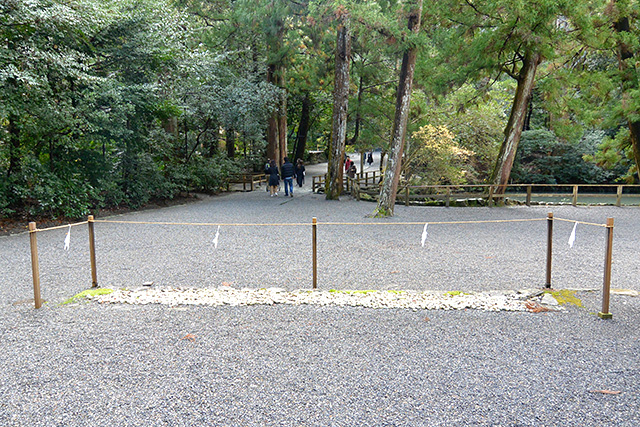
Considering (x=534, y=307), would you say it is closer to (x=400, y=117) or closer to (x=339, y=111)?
(x=400, y=117)

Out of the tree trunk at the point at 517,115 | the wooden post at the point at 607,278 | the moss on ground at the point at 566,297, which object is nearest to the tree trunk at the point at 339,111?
the tree trunk at the point at 517,115

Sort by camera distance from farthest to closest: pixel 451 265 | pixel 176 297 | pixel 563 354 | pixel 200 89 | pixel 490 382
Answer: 1. pixel 200 89
2. pixel 451 265
3. pixel 176 297
4. pixel 563 354
5. pixel 490 382

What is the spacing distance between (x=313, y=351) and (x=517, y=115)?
650 inches

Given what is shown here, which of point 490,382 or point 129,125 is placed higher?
point 129,125

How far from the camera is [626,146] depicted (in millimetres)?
20188

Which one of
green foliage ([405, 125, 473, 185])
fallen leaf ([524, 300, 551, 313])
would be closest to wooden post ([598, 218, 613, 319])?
fallen leaf ([524, 300, 551, 313])

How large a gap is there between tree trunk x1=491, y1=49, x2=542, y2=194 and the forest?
56 millimetres

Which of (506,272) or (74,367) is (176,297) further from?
(506,272)

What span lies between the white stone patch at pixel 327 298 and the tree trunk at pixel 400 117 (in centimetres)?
867

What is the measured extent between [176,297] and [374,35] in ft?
39.1

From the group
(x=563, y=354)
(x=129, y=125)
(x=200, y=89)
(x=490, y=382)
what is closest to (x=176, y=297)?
(x=490, y=382)

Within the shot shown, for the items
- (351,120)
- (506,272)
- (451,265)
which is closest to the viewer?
(506,272)

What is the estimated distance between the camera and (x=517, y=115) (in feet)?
58.7

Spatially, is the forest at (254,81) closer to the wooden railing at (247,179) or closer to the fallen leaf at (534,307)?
the wooden railing at (247,179)
